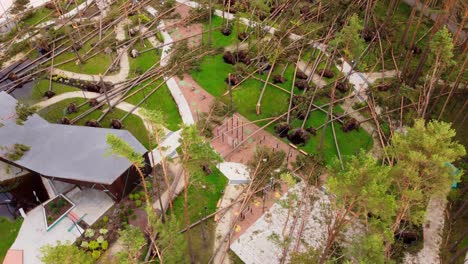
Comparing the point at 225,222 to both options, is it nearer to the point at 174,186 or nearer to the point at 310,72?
the point at 174,186

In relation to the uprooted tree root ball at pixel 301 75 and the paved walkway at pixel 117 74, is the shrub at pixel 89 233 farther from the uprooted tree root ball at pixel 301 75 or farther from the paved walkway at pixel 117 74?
the uprooted tree root ball at pixel 301 75

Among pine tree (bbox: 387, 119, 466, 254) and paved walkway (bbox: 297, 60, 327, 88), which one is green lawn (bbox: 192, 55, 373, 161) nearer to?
paved walkway (bbox: 297, 60, 327, 88)

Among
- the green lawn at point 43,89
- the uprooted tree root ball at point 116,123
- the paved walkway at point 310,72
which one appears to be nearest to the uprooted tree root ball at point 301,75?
the paved walkway at point 310,72

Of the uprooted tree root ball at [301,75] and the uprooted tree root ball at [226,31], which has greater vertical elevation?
the uprooted tree root ball at [226,31]

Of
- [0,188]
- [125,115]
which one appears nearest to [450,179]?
[125,115]

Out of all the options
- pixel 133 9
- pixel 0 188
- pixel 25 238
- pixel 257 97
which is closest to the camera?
pixel 25 238

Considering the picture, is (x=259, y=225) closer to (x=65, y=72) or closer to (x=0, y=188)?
(x=0, y=188)

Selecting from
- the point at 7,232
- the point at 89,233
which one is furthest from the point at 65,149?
the point at 7,232
